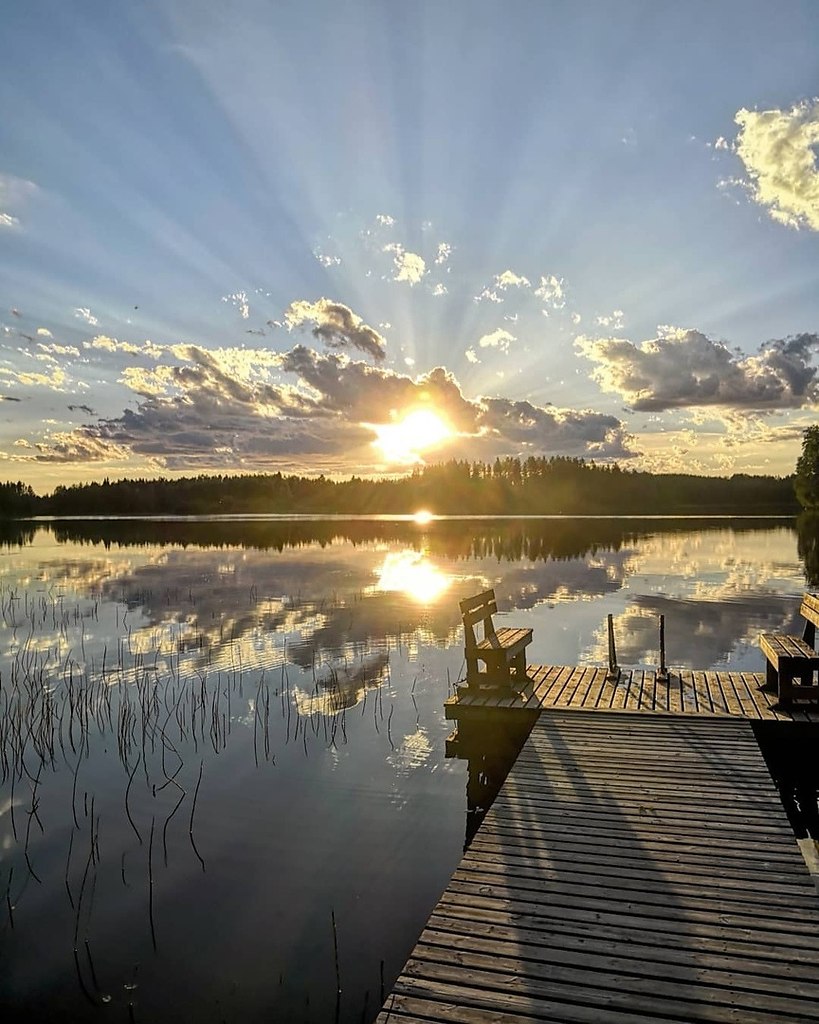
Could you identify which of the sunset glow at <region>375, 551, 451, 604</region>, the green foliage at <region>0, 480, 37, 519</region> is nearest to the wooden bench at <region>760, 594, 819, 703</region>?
the sunset glow at <region>375, 551, 451, 604</region>

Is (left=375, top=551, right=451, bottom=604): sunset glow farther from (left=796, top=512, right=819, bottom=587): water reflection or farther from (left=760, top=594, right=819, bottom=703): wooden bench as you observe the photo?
(left=760, top=594, right=819, bottom=703): wooden bench

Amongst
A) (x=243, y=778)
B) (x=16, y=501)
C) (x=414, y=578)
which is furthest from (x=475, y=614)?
(x=16, y=501)

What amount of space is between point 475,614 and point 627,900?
21.3 feet

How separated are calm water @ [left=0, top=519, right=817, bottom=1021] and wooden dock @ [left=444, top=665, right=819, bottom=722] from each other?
4.54 feet

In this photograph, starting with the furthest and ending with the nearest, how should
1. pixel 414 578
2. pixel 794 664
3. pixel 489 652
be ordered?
pixel 414 578
pixel 489 652
pixel 794 664

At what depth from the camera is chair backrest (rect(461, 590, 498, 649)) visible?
12078 mm

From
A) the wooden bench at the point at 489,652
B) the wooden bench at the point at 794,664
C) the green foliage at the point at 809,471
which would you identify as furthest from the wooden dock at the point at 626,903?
the green foliage at the point at 809,471

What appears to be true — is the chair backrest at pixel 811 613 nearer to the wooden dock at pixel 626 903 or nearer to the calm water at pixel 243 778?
the wooden dock at pixel 626 903

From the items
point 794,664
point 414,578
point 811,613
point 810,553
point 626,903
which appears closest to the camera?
point 626,903

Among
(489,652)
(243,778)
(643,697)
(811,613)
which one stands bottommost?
(243,778)

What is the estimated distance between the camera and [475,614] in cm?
1223

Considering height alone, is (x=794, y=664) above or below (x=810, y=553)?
above

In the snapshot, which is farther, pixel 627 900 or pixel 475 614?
pixel 475 614

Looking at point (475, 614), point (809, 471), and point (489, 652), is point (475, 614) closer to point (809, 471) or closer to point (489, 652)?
point (489, 652)
